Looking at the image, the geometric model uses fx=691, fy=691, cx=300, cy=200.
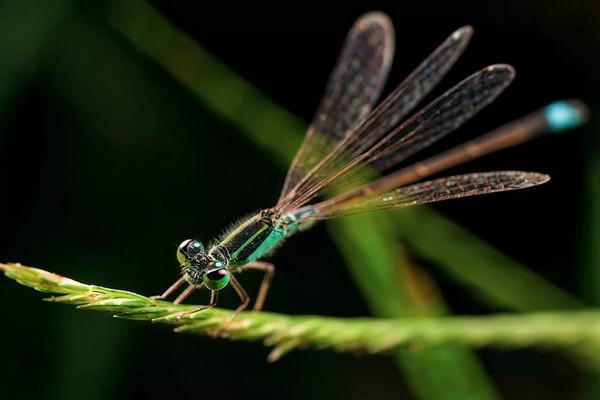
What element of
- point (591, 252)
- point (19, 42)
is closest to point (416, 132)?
point (591, 252)

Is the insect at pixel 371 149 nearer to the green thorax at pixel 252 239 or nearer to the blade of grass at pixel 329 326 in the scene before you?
the green thorax at pixel 252 239

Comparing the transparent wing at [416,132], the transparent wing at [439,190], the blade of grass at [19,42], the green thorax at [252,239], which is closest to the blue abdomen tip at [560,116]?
the transparent wing at [439,190]

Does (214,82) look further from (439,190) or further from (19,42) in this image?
(439,190)

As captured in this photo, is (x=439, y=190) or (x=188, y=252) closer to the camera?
(x=188, y=252)

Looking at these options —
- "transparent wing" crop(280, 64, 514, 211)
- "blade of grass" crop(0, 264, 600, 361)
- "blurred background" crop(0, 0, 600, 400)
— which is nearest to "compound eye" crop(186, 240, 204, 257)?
"blade of grass" crop(0, 264, 600, 361)

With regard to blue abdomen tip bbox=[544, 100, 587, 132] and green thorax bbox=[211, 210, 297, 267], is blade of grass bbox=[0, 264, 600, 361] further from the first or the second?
blue abdomen tip bbox=[544, 100, 587, 132]

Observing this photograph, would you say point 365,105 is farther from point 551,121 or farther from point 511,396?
point 511,396
